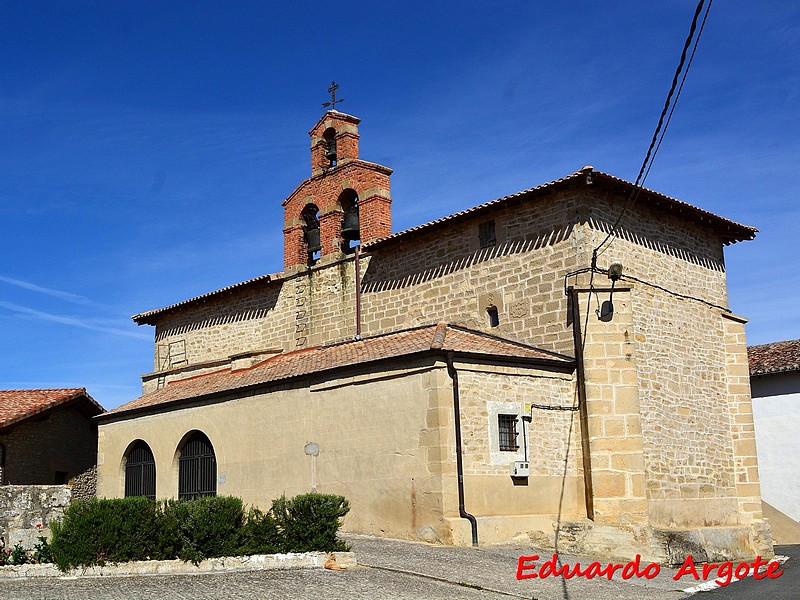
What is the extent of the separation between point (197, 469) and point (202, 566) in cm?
929

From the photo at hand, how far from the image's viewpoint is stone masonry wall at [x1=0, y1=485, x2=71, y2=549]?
484 inches

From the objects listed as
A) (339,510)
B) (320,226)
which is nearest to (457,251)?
(320,226)

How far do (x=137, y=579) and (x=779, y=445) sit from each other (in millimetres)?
22751

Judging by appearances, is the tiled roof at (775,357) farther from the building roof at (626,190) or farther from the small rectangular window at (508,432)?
the small rectangular window at (508,432)

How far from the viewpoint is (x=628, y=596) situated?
12266mm

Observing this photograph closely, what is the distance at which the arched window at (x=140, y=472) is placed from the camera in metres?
22.2

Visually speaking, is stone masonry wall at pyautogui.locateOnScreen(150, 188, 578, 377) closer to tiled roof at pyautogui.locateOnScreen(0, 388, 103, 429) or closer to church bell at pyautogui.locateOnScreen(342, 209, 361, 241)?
church bell at pyautogui.locateOnScreen(342, 209, 361, 241)

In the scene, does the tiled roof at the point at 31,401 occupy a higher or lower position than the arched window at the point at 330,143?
lower

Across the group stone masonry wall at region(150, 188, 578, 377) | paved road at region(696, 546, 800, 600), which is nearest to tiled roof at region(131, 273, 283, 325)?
stone masonry wall at region(150, 188, 578, 377)

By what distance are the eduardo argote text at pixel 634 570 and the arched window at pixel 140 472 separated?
11.1 meters

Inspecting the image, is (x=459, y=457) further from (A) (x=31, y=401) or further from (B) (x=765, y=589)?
(A) (x=31, y=401)

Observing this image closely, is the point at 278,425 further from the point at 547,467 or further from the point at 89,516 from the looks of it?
the point at 89,516

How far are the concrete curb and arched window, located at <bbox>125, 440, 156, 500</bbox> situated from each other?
10375 millimetres

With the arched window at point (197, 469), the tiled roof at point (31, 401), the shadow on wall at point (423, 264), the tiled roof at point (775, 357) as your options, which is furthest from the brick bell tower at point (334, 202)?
the tiled roof at point (775, 357)
